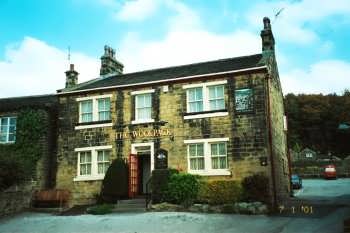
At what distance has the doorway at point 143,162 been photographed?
71.2 feet

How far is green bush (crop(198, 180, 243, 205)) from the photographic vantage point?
720 inches

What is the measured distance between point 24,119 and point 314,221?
16.9 meters

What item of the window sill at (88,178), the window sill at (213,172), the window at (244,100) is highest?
the window at (244,100)

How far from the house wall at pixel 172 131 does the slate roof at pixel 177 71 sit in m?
0.91

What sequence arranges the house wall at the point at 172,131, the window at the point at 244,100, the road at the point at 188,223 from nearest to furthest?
the road at the point at 188,223, the house wall at the point at 172,131, the window at the point at 244,100

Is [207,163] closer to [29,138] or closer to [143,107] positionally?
[143,107]

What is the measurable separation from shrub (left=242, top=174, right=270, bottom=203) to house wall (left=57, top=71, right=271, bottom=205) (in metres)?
0.76

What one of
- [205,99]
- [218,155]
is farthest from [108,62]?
[218,155]

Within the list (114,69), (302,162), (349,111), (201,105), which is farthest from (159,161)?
(349,111)

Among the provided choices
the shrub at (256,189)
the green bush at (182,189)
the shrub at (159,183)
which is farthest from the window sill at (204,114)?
the shrub at (256,189)

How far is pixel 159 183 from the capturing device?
1923cm

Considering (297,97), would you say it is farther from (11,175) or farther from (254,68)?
(11,175)
